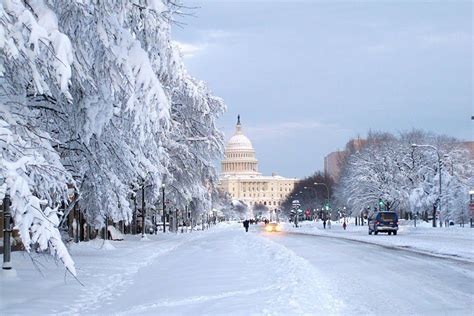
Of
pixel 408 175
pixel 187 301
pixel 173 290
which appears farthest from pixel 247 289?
pixel 408 175

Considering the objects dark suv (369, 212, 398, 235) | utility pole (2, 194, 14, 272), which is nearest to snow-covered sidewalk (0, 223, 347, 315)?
utility pole (2, 194, 14, 272)

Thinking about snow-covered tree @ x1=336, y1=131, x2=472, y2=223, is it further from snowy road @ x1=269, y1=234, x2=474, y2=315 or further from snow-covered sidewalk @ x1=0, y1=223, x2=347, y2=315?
snow-covered sidewalk @ x1=0, y1=223, x2=347, y2=315

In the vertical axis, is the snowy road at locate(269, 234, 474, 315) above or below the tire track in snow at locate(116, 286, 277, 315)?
below

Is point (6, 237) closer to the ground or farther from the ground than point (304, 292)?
farther from the ground

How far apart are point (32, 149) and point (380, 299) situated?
7683 millimetres

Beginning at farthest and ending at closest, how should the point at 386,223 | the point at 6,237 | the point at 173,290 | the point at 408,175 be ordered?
the point at 408,175 → the point at 386,223 → the point at 6,237 → the point at 173,290

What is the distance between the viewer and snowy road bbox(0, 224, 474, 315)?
12.5m

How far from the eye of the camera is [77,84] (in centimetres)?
1091

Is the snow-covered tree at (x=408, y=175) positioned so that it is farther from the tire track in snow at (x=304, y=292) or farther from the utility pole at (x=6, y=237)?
the utility pole at (x=6, y=237)

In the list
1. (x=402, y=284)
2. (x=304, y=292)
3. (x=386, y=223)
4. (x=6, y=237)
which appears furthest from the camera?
(x=386, y=223)

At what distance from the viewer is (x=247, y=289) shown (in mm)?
Answer: 15141

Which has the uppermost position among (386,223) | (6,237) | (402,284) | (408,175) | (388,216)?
(408,175)

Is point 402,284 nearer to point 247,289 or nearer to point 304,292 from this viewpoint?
point 304,292

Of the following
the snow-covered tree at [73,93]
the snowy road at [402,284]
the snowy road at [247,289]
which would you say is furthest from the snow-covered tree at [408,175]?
the snow-covered tree at [73,93]
